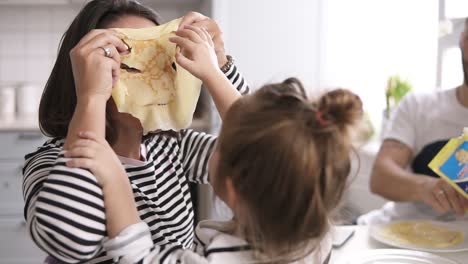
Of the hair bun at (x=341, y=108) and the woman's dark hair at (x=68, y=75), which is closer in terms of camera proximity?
the hair bun at (x=341, y=108)

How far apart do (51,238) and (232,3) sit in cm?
239

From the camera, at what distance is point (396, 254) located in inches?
40.9

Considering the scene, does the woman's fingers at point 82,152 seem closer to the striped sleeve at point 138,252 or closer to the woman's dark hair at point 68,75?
the striped sleeve at point 138,252

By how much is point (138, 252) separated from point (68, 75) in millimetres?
414

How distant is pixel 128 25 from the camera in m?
0.96

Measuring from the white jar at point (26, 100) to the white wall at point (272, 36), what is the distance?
122cm

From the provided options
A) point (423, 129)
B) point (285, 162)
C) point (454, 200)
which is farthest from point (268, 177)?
point (423, 129)

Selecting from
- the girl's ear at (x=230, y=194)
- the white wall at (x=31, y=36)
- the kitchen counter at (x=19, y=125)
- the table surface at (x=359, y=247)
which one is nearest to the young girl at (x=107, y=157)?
the girl's ear at (x=230, y=194)

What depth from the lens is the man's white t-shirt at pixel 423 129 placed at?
5.57 feet

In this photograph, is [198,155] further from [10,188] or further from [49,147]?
[10,188]

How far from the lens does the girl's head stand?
68 centimetres

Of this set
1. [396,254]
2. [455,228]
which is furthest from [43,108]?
[455,228]

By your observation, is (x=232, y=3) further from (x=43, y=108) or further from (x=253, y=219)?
(x=253, y=219)

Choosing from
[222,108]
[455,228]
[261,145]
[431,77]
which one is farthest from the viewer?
[431,77]
